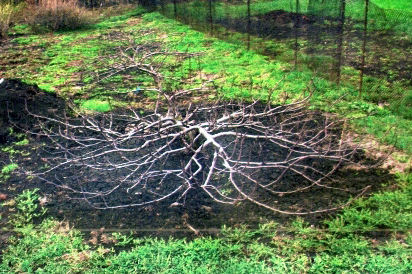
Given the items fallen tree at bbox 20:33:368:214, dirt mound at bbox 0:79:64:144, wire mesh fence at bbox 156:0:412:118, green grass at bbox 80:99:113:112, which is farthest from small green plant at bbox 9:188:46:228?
wire mesh fence at bbox 156:0:412:118

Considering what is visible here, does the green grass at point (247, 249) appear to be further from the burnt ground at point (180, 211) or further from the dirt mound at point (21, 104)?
the dirt mound at point (21, 104)

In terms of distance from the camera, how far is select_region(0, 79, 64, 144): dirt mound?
22.4 ft

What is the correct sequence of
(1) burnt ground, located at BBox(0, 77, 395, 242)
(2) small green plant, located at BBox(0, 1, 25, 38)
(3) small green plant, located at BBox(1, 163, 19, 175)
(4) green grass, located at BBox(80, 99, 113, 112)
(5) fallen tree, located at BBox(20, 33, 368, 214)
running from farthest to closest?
(2) small green plant, located at BBox(0, 1, 25, 38), (4) green grass, located at BBox(80, 99, 113, 112), (3) small green plant, located at BBox(1, 163, 19, 175), (5) fallen tree, located at BBox(20, 33, 368, 214), (1) burnt ground, located at BBox(0, 77, 395, 242)

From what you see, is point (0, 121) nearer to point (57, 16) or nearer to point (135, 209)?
point (135, 209)

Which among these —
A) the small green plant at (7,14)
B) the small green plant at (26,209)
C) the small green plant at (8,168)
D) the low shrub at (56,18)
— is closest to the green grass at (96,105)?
the small green plant at (8,168)

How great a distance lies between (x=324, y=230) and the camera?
4.23 m

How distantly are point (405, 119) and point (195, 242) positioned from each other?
13.2ft

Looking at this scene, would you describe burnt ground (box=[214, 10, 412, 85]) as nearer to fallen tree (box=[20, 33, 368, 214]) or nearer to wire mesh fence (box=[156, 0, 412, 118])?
wire mesh fence (box=[156, 0, 412, 118])

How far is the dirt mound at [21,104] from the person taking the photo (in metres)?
6.84

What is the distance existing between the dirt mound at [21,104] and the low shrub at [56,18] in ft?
25.0

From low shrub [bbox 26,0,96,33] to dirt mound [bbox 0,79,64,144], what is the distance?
762 cm

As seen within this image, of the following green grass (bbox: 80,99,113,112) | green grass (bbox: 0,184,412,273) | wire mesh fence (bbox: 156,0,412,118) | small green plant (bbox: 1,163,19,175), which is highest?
wire mesh fence (bbox: 156,0,412,118)

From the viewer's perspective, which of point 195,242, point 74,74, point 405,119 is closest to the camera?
point 195,242

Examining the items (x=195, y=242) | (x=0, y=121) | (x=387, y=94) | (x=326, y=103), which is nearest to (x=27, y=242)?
(x=195, y=242)
